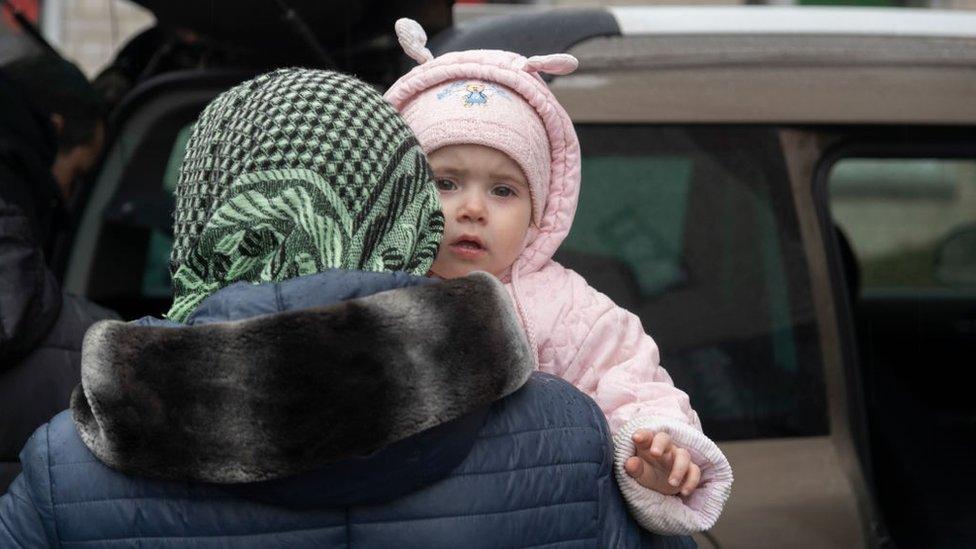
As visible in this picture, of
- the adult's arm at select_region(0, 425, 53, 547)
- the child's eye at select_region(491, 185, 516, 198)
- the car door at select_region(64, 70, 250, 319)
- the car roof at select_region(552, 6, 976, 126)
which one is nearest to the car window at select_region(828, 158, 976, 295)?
the car roof at select_region(552, 6, 976, 126)

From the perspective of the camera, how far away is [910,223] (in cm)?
A: 459

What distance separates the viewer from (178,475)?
137 cm

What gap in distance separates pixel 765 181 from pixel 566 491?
4.16 ft

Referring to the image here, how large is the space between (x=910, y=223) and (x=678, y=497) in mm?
3206

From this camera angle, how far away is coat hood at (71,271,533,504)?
4.41 ft

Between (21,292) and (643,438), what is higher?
(643,438)

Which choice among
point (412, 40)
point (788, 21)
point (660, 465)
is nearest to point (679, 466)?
point (660, 465)

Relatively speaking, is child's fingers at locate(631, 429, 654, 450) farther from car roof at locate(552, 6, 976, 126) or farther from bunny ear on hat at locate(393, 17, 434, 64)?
car roof at locate(552, 6, 976, 126)

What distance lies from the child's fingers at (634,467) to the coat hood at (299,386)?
240 millimetres

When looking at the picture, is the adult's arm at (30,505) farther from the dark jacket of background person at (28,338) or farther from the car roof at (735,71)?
the car roof at (735,71)

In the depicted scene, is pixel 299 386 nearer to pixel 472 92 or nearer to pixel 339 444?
pixel 339 444

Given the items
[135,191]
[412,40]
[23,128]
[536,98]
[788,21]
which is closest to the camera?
[536,98]

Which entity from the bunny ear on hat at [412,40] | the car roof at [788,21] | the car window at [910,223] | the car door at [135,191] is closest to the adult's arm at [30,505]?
the bunny ear on hat at [412,40]

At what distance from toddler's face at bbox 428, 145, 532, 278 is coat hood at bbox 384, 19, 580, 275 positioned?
9 centimetres
